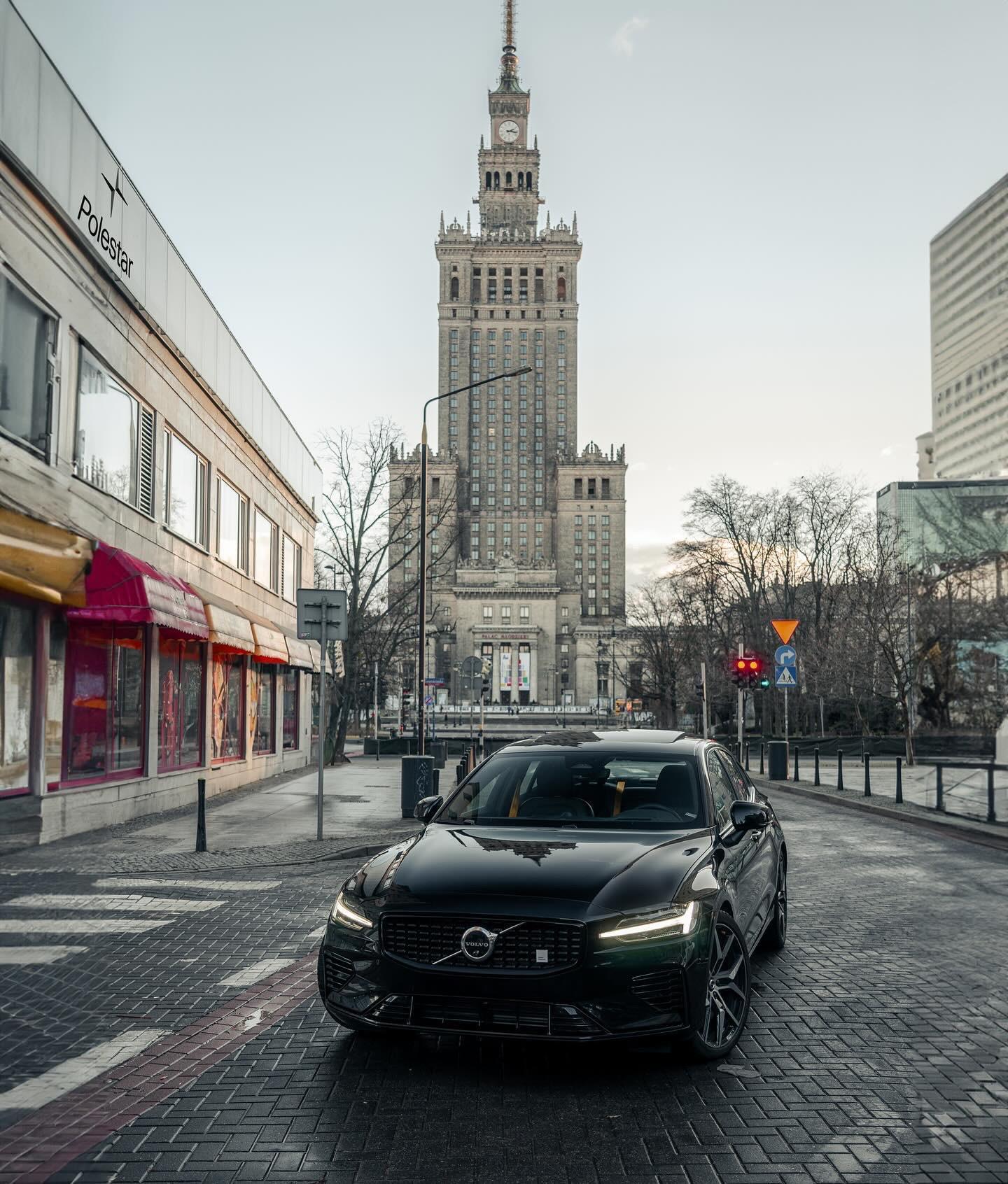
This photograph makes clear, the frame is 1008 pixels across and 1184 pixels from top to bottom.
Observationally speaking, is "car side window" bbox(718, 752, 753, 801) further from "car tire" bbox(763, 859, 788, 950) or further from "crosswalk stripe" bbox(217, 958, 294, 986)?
"crosswalk stripe" bbox(217, 958, 294, 986)

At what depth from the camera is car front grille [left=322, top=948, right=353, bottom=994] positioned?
5035 millimetres

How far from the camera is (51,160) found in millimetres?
13625

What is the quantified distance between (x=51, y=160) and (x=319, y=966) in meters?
11.9

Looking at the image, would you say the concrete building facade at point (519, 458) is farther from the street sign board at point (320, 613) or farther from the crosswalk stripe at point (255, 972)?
the crosswalk stripe at point (255, 972)

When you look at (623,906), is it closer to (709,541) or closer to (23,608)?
(23,608)

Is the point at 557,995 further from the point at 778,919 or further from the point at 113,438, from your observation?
the point at 113,438

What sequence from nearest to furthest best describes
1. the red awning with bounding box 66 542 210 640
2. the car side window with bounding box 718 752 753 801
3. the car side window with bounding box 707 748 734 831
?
the car side window with bounding box 707 748 734 831
the car side window with bounding box 718 752 753 801
the red awning with bounding box 66 542 210 640

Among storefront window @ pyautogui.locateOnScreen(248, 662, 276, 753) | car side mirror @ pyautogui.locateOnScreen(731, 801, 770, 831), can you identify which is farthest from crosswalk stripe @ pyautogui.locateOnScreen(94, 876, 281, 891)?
storefront window @ pyautogui.locateOnScreen(248, 662, 276, 753)

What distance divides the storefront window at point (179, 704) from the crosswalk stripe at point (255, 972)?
1195 cm

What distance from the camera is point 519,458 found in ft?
550

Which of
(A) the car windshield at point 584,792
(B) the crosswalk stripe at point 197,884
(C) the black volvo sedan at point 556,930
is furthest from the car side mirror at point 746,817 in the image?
(B) the crosswalk stripe at point 197,884

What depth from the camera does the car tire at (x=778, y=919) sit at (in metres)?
7.53

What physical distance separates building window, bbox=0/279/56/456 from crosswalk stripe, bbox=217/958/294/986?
7796mm

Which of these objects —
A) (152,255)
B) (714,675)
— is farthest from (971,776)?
(714,675)
